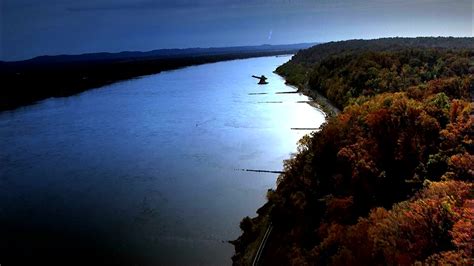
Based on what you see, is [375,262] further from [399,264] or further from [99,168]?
[99,168]

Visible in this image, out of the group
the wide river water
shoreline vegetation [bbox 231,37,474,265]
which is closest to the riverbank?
shoreline vegetation [bbox 231,37,474,265]

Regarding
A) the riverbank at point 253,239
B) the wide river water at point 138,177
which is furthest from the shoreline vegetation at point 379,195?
the wide river water at point 138,177

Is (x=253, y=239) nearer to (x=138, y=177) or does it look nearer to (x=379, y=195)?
(x=379, y=195)

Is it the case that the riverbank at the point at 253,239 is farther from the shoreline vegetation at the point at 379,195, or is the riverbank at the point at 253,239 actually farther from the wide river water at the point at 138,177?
the wide river water at the point at 138,177

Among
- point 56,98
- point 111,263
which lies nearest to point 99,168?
point 111,263

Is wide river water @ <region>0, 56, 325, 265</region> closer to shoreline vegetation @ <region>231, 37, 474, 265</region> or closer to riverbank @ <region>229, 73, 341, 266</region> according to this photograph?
riverbank @ <region>229, 73, 341, 266</region>

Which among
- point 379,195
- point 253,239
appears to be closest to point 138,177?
point 253,239
